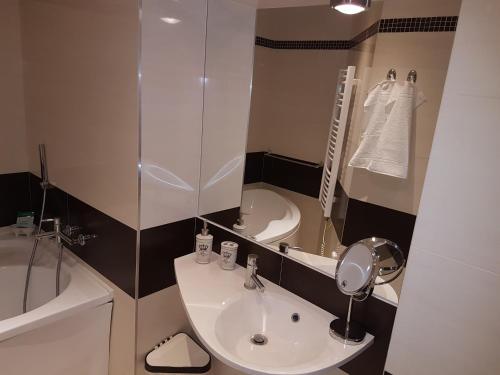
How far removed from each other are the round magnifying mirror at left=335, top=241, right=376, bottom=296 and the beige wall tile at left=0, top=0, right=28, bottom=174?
212cm

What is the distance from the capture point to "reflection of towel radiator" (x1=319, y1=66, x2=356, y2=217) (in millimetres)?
1351

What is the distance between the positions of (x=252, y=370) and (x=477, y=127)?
0.90 meters

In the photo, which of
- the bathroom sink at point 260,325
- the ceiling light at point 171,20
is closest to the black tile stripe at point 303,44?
the ceiling light at point 171,20

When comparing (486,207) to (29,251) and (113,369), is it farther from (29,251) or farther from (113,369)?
(29,251)

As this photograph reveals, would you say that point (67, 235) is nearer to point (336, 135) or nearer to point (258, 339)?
point (258, 339)

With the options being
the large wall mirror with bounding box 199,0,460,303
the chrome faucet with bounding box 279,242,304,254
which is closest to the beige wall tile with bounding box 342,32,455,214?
the large wall mirror with bounding box 199,0,460,303

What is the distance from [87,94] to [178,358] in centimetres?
130

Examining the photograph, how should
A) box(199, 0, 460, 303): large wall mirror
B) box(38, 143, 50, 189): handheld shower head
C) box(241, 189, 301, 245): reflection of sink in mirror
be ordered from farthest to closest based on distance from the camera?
1. box(38, 143, 50, 189): handheld shower head
2. box(241, 189, 301, 245): reflection of sink in mirror
3. box(199, 0, 460, 303): large wall mirror

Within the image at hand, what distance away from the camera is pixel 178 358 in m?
1.69

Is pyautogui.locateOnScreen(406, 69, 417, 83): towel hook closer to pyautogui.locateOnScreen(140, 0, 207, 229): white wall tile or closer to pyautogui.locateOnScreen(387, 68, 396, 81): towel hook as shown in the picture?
pyautogui.locateOnScreen(387, 68, 396, 81): towel hook

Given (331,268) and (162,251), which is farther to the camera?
(162,251)

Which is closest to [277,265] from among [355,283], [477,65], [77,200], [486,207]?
[355,283]

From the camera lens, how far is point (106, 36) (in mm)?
1502

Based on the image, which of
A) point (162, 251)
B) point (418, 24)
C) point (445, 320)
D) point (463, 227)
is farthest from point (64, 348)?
point (418, 24)
